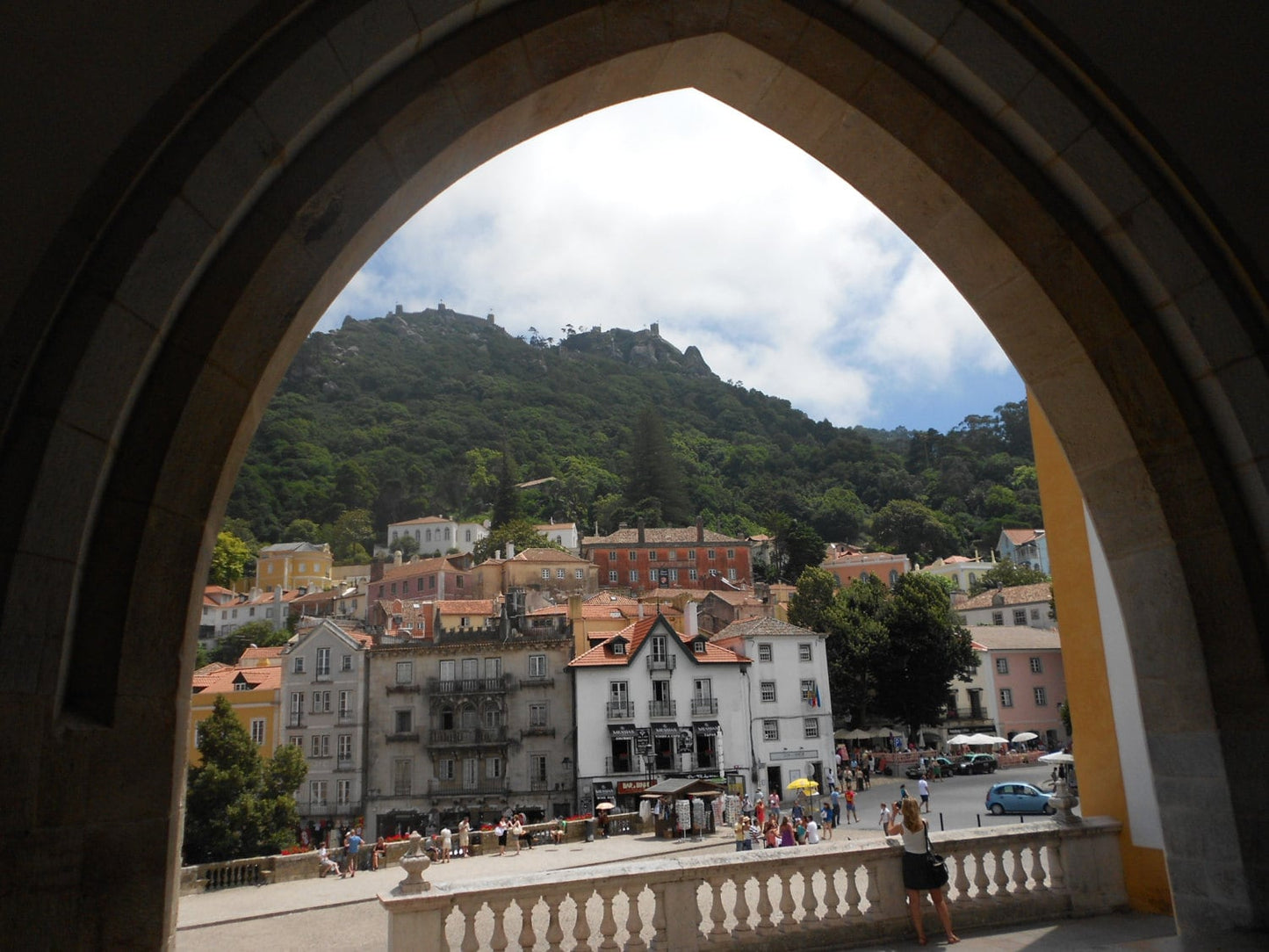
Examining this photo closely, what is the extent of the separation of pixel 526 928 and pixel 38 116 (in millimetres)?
5216

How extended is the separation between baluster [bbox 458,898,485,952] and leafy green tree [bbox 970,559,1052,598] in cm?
8873

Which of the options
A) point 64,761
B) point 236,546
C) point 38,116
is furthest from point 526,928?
point 236,546

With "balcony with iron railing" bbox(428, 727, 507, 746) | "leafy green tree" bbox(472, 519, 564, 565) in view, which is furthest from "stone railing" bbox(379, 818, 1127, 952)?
"leafy green tree" bbox(472, 519, 564, 565)

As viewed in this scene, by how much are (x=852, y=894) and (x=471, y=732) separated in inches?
1511

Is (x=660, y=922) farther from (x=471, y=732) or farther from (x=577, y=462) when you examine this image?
(x=577, y=462)

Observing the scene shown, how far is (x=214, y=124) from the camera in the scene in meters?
2.85

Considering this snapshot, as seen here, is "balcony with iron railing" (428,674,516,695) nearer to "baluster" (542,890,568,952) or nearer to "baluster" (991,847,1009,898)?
"baluster" (991,847,1009,898)

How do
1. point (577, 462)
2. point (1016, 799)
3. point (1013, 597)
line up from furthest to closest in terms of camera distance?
point (577, 462)
point (1013, 597)
point (1016, 799)

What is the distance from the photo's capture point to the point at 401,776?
43.1 m

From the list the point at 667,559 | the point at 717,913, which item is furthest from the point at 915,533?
the point at 717,913

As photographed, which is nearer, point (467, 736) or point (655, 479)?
point (467, 736)

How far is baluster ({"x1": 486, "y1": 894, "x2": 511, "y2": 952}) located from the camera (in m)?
5.85

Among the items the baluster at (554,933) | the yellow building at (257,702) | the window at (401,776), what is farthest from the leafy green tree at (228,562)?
the baluster at (554,933)

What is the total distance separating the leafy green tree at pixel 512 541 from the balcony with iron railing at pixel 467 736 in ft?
179
